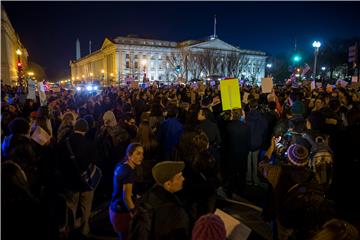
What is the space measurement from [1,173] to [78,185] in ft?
5.24

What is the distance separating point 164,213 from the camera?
2.81 meters

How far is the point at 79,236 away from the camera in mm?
5586

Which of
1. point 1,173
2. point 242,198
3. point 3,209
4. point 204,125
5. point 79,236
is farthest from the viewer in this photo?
point 242,198

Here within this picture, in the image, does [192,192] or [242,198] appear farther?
[242,198]

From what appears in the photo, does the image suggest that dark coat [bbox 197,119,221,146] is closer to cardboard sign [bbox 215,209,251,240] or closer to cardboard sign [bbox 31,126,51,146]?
cardboard sign [bbox 31,126,51,146]

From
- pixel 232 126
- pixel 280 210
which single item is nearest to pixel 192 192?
pixel 280 210

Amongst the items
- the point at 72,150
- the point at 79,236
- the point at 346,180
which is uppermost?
the point at 72,150

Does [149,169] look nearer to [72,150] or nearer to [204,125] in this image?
[72,150]

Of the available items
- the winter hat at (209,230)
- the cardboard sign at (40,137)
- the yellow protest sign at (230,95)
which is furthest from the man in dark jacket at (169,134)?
the winter hat at (209,230)

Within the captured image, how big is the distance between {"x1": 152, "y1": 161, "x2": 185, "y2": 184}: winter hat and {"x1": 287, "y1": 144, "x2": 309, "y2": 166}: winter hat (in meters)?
1.39

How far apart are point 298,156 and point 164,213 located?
5.65ft

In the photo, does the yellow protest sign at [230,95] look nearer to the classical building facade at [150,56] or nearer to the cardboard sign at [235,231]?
the cardboard sign at [235,231]

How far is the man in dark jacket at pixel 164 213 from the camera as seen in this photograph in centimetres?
277

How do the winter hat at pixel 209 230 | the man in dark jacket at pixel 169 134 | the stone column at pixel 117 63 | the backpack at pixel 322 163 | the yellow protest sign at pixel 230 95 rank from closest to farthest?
the winter hat at pixel 209 230
the backpack at pixel 322 163
the man in dark jacket at pixel 169 134
the yellow protest sign at pixel 230 95
the stone column at pixel 117 63
